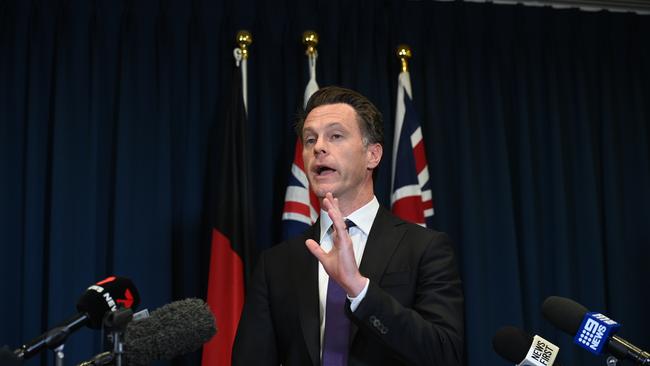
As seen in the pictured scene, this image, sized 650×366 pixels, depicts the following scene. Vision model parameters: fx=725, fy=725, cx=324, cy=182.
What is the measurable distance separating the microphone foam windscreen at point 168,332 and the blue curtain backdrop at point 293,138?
2283 millimetres

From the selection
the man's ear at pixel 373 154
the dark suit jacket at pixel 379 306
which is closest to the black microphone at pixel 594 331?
the dark suit jacket at pixel 379 306

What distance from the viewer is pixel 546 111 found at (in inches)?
195

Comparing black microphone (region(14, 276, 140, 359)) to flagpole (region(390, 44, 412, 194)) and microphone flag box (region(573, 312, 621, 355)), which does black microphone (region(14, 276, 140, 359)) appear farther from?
flagpole (region(390, 44, 412, 194))

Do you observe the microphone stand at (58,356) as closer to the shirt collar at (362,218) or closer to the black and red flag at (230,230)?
the shirt collar at (362,218)

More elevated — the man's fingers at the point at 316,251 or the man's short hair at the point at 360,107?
the man's short hair at the point at 360,107

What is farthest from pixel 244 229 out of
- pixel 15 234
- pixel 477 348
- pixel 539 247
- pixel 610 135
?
pixel 610 135

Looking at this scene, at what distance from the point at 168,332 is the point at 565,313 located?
0.98 metres

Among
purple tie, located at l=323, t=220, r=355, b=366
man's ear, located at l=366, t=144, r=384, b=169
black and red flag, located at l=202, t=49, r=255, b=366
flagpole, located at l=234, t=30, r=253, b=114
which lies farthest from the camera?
flagpole, located at l=234, t=30, r=253, b=114

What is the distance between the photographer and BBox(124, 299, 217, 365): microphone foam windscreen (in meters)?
1.71

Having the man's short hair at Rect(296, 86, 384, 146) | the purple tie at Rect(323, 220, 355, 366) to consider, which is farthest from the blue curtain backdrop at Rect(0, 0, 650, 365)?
the purple tie at Rect(323, 220, 355, 366)

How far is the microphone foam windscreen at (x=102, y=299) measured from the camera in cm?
162

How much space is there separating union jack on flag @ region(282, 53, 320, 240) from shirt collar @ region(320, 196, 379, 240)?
159cm

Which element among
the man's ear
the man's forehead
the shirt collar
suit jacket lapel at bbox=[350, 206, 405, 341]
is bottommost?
suit jacket lapel at bbox=[350, 206, 405, 341]

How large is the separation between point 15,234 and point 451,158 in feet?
8.79
